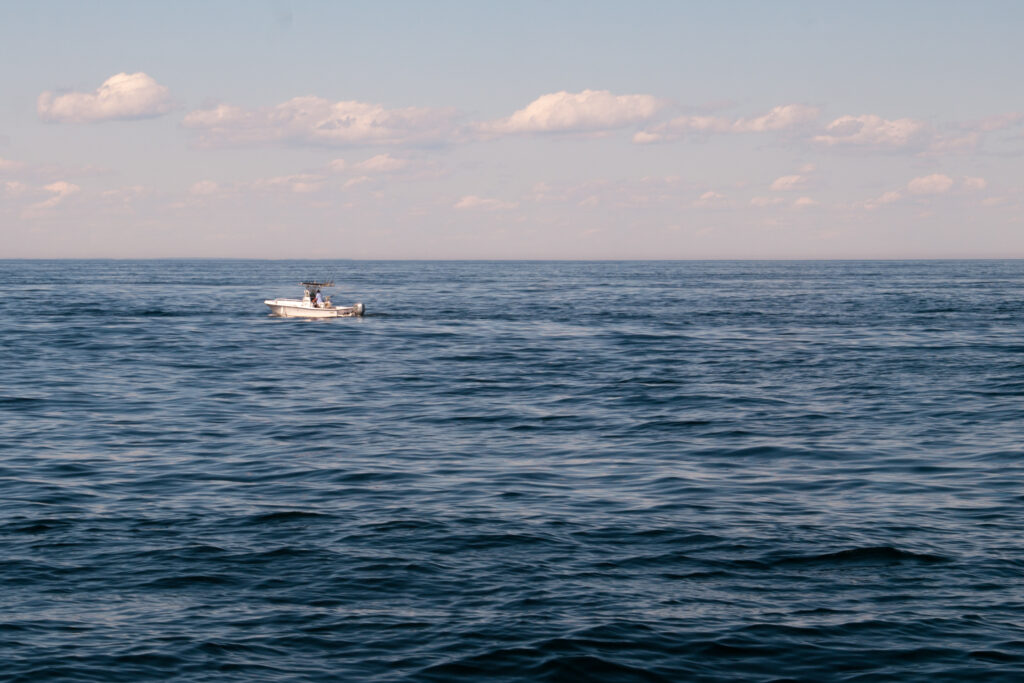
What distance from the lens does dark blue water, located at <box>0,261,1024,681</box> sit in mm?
14820

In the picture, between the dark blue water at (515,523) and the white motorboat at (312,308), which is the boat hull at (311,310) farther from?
the dark blue water at (515,523)

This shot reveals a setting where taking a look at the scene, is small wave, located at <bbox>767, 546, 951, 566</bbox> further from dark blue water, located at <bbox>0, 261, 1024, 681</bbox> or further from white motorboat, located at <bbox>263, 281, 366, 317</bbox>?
white motorboat, located at <bbox>263, 281, 366, 317</bbox>

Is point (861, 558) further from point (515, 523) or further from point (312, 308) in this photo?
point (312, 308)

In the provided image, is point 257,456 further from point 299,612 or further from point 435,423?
point 299,612

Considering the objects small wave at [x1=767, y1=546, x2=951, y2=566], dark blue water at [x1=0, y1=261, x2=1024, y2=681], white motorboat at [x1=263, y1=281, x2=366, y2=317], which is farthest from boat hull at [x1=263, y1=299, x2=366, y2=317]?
small wave at [x1=767, y1=546, x2=951, y2=566]

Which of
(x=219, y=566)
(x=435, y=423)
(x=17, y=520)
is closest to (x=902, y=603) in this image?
(x=219, y=566)

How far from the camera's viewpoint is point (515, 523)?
21.5 metres

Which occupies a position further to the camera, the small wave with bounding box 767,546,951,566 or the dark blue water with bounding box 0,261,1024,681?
the small wave with bounding box 767,546,951,566

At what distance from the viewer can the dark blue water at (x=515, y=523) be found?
14820 mm

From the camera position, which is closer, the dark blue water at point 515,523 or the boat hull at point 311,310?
the dark blue water at point 515,523

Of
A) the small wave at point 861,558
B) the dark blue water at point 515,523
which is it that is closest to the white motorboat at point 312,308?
the dark blue water at point 515,523

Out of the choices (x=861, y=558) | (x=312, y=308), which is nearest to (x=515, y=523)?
(x=861, y=558)

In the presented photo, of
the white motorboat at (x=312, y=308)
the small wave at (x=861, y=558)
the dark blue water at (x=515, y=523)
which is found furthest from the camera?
the white motorboat at (x=312, y=308)

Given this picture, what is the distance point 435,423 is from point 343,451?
19.7ft
